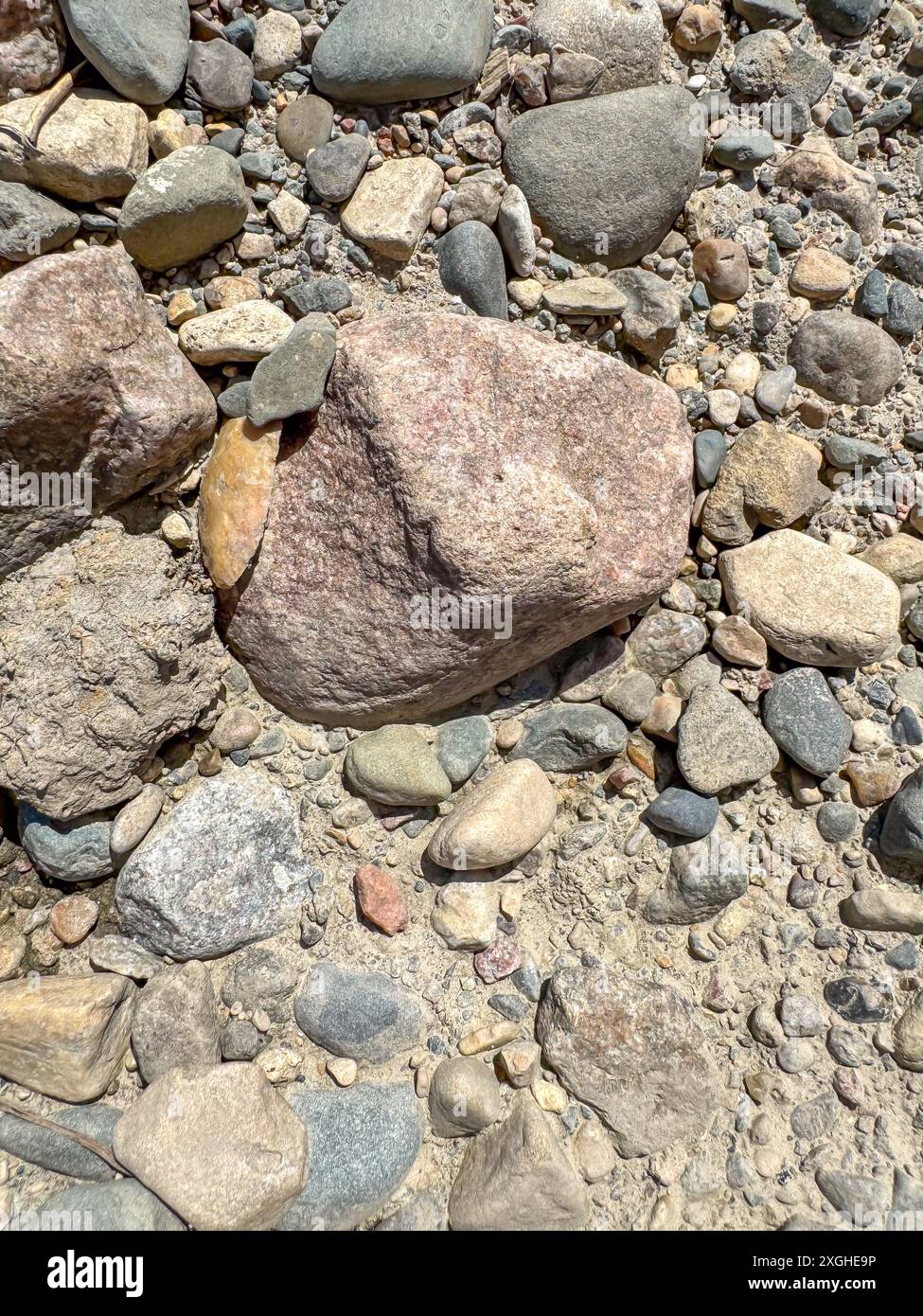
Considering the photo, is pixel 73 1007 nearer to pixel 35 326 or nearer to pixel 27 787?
pixel 27 787

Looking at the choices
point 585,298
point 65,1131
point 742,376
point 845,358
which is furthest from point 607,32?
point 65,1131

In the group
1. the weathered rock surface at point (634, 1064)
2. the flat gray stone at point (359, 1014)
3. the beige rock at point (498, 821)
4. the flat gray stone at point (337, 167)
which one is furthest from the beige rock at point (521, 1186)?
the flat gray stone at point (337, 167)

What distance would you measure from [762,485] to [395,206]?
1.54m

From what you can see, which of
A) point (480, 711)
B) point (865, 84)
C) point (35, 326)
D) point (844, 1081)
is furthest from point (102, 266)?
point (844, 1081)

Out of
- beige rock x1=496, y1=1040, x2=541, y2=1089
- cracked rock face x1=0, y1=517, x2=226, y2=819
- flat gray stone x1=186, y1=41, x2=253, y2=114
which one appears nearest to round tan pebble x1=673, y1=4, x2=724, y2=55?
flat gray stone x1=186, y1=41, x2=253, y2=114

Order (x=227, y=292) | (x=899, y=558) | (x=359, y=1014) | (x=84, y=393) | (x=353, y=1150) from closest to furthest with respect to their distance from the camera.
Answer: (x=84, y=393) → (x=353, y=1150) → (x=359, y=1014) → (x=227, y=292) → (x=899, y=558)

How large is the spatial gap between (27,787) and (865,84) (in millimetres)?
3786

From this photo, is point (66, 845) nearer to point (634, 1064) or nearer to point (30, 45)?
point (634, 1064)

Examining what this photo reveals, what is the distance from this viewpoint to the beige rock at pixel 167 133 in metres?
2.36

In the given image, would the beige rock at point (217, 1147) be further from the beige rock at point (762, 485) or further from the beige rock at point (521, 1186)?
the beige rock at point (762, 485)

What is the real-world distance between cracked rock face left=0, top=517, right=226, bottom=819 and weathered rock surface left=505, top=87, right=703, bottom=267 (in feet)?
5.77

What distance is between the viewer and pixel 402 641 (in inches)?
90.4

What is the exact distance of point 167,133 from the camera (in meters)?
2.36

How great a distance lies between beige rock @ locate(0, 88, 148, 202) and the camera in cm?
223
